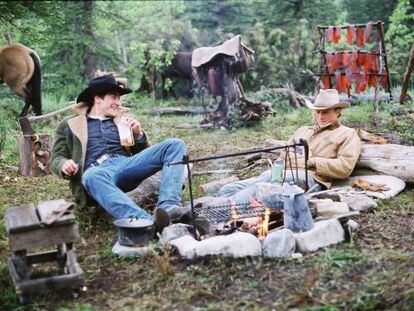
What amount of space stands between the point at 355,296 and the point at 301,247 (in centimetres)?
89

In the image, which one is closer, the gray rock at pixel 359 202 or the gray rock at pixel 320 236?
the gray rock at pixel 320 236

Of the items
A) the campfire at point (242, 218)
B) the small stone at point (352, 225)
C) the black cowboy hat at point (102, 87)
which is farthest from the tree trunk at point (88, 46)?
the small stone at point (352, 225)

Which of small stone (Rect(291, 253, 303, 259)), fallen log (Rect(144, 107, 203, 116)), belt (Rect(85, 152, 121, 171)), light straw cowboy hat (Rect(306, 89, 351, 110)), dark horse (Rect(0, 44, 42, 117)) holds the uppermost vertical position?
dark horse (Rect(0, 44, 42, 117))

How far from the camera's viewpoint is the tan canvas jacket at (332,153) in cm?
582

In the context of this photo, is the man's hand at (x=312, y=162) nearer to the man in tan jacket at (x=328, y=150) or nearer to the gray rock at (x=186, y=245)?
the man in tan jacket at (x=328, y=150)

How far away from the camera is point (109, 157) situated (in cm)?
569

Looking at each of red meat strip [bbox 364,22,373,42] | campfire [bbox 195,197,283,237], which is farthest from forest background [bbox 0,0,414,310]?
red meat strip [bbox 364,22,373,42]

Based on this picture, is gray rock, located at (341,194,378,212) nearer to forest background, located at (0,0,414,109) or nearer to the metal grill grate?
the metal grill grate

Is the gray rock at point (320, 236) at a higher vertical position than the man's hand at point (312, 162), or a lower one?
lower

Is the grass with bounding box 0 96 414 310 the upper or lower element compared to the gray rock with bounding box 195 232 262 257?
lower

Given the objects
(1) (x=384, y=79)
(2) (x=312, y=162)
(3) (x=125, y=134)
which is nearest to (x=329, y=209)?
(2) (x=312, y=162)

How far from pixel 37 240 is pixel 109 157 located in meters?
1.94

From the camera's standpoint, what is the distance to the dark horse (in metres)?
6.52

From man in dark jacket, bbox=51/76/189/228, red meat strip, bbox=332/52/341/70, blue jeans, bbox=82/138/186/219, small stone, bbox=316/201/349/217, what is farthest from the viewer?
red meat strip, bbox=332/52/341/70
